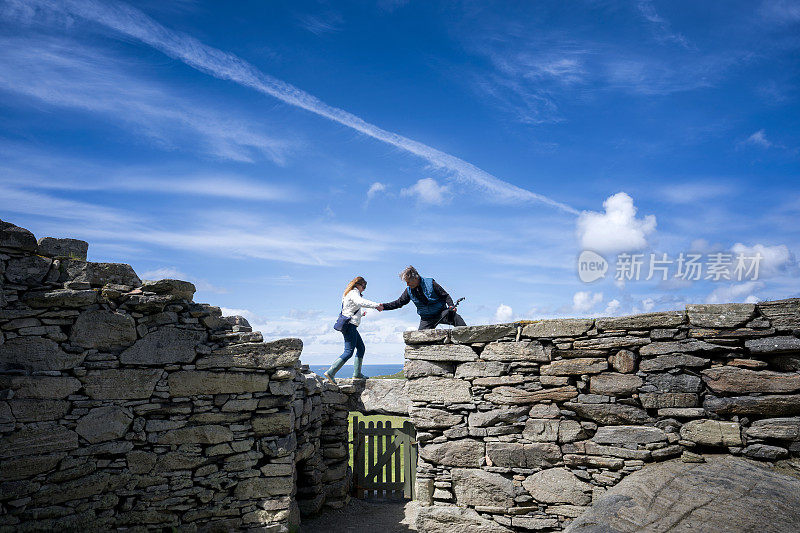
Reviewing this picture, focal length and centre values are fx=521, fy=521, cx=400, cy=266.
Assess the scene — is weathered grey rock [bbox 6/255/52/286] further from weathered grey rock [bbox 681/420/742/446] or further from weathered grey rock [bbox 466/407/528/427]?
weathered grey rock [bbox 681/420/742/446]

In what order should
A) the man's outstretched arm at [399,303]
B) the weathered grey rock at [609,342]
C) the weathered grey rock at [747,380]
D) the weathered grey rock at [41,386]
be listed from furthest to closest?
the man's outstretched arm at [399,303] < the weathered grey rock at [41,386] < the weathered grey rock at [609,342] < the weathered grey rock at [747,380]

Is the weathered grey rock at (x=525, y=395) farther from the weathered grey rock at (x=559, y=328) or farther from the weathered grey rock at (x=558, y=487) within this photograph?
the weathered grey rock at (x=558, y=487)

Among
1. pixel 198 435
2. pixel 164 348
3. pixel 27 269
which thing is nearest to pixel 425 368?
pixel 198 435

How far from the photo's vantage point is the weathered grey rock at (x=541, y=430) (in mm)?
6668

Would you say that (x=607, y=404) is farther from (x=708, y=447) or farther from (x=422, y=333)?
(x=422, y=333)

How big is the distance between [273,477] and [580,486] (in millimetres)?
4246

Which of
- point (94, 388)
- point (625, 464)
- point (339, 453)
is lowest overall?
point (339, 453)

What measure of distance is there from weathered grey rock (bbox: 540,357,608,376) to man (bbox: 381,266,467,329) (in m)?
1.85

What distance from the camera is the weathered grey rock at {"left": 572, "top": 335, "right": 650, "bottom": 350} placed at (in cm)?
634

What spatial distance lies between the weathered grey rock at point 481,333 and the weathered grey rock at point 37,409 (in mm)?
5311

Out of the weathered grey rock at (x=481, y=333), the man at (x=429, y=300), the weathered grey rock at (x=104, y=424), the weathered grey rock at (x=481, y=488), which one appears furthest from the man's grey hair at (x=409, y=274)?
the weathered grey rock at (x=104, y=424)

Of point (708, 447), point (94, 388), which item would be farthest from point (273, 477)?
point (708, 447)

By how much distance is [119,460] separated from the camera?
712 cm

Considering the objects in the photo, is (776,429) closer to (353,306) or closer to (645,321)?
(645,321)
